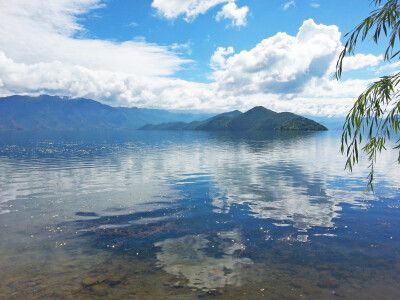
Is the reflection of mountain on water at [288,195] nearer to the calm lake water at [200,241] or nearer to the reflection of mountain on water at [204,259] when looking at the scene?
the calm lake water at [200,241]

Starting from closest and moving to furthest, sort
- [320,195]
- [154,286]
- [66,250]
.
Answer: [154,286] < [66,250] < [320,195]

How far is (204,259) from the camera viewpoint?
18641 mm

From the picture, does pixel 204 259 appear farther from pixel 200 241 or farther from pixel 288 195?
pixel 288 195

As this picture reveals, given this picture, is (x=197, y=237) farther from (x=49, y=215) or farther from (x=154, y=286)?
(x=49, y=215)

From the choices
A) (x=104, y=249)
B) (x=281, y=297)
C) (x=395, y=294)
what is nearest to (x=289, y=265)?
(x=281, y=297)

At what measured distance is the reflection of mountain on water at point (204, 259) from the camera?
52.8 feet

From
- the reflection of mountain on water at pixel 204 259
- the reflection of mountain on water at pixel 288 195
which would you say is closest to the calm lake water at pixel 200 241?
the reflection of mountain on water at pixel 204 259

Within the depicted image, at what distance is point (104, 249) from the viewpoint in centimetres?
2020

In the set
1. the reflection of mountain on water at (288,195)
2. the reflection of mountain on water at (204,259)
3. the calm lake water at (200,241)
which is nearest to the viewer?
the calm lake water at (200,241)

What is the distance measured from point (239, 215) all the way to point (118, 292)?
53.7 ft

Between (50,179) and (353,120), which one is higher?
(353,120)

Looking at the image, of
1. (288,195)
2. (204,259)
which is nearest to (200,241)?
(204,259)

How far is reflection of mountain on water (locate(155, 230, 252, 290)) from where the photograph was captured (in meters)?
16.1

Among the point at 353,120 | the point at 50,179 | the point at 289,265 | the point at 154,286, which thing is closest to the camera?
the point at 353,120
